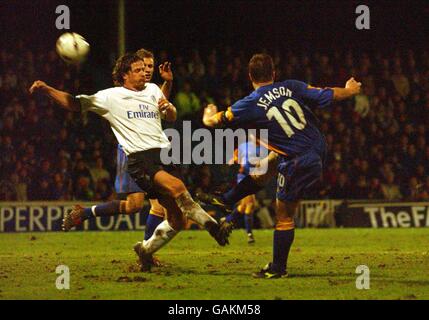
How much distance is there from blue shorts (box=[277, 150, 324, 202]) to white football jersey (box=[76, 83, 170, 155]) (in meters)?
1.49

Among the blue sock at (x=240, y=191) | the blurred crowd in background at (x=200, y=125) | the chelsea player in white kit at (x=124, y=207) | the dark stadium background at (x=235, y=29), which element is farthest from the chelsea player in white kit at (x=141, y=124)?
the dark stadium background at (x=235, y=29)

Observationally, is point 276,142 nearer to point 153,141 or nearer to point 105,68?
point 153,141

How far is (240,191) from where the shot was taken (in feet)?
33.7

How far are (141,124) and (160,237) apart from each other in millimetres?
1408

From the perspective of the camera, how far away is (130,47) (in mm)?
23734

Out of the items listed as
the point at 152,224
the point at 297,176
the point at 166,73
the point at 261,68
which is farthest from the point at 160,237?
the point at 261,68

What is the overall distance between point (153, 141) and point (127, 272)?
5.60ft

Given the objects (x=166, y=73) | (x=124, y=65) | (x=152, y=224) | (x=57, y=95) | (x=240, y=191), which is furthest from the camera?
(x=152, y=224)

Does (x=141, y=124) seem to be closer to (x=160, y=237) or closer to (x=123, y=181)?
(x=160, y=237)

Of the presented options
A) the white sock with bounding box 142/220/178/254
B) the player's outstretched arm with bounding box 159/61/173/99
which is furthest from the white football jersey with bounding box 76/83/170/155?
the white sock with bounding box 142/220/178/254

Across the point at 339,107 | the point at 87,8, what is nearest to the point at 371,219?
the point at 339,107

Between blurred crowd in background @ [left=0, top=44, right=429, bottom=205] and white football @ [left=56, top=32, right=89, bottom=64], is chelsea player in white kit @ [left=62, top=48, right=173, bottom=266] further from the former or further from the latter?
blurred crowd in background @ [left=0, top=44, right=429, bottom=205]

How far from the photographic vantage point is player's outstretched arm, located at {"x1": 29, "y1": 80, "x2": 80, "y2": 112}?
8625mm

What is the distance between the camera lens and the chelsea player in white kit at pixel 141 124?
874 centimetres
